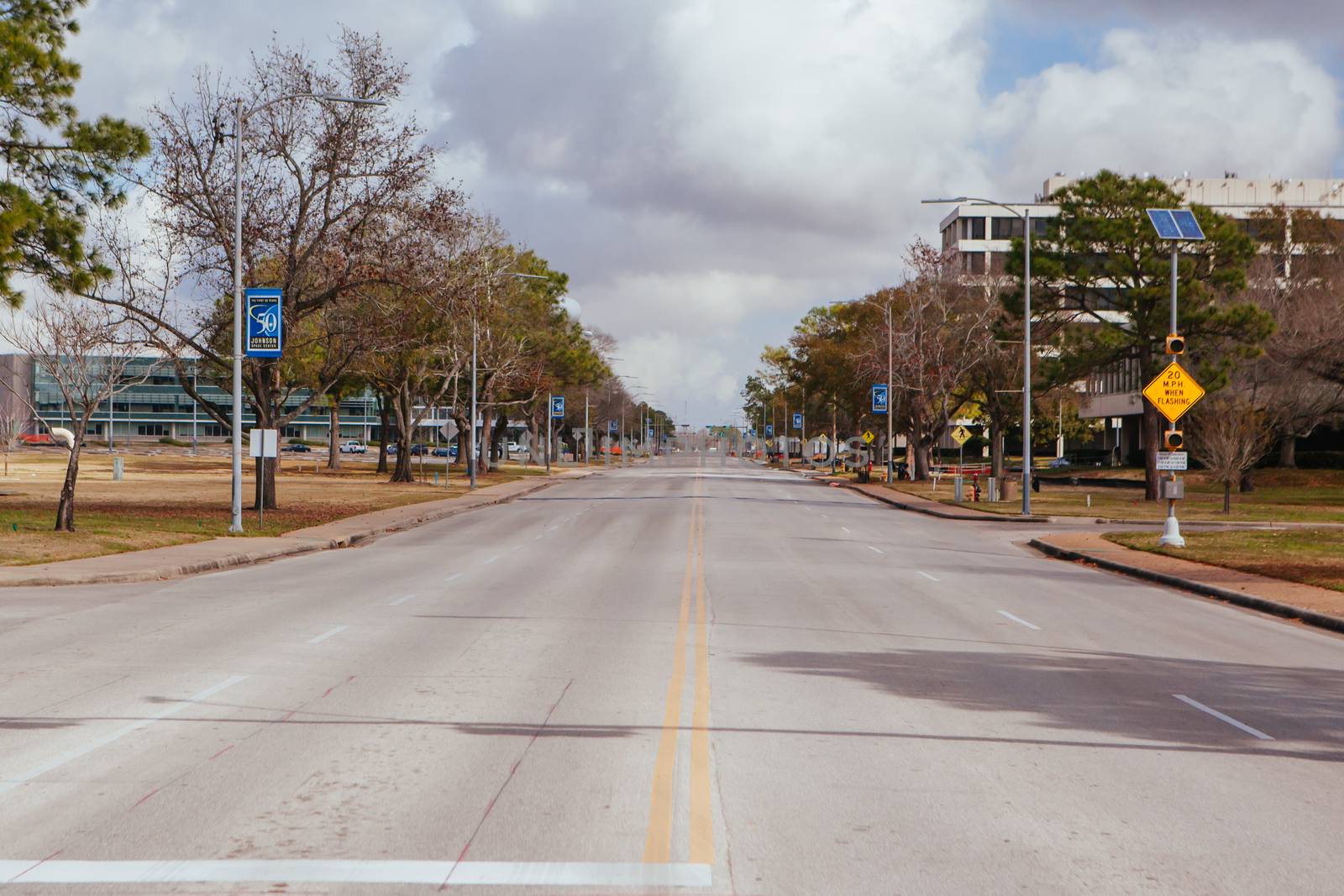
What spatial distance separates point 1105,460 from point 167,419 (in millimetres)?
115803

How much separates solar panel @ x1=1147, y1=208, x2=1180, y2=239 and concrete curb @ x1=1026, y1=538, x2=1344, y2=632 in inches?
308

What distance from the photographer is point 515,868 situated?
600cm

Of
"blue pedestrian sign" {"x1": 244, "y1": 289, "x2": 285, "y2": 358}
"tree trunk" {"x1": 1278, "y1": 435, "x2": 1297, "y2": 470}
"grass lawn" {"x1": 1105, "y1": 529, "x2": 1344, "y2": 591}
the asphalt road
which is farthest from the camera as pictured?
"tree trunk" {"x1": 1278, "y1": 435, "x2": 1297, "y2": 470}

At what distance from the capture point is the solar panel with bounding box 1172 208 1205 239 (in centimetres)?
3175

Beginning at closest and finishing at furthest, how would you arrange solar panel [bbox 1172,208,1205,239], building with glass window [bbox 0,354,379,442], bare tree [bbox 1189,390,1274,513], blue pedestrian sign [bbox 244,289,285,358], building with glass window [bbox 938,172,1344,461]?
blue pedestrian sign [bbox 244,289,285,358]
solar panel [bbox 1172,208,1205,239]
bare tree [bbox 1189,390,1274,513]
building with glass window [bbox 938,172,1344,461]
building with glass window [bbox 0,354,379,442]

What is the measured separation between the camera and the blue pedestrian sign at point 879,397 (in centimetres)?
6769

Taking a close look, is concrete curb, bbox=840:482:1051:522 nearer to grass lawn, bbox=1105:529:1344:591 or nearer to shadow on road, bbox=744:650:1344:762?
grass lawn, bbox=1105:529:1344:591

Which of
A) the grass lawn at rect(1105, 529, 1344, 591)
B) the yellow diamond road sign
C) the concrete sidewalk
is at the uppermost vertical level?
the yellow diamond road sign

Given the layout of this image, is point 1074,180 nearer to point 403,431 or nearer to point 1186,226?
point 403,431

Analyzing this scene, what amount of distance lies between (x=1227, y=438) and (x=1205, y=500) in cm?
681

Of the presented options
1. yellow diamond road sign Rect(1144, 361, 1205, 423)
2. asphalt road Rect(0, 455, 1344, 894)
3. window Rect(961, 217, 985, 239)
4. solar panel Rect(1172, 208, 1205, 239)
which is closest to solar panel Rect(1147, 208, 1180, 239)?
solar panel Rect(1172, 208, 1205, 239)

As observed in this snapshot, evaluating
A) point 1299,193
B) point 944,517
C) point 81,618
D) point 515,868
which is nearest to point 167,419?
point 1299,193

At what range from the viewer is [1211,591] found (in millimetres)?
20859

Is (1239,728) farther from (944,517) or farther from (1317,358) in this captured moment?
(1317,358)
